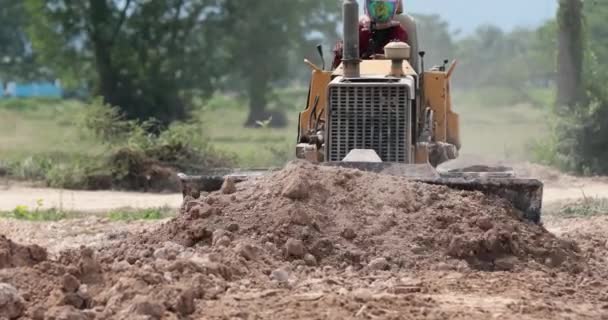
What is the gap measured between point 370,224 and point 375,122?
2530mm

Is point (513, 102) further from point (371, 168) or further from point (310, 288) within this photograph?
point (310, 288)

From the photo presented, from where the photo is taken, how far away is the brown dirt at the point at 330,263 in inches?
342

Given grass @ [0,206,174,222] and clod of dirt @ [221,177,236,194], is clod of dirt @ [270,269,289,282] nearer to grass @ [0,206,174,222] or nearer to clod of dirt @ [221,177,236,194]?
clod of dirt @ [221,177,236,194]

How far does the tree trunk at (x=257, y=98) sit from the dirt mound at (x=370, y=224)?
26.8 metres

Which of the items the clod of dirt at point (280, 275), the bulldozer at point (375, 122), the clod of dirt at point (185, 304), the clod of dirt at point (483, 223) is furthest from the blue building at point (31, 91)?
the clod of dirt at point (185, 304)

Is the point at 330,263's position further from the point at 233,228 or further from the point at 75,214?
the point at 75,214

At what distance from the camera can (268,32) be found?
35344 mm

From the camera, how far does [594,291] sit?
9.88 meters

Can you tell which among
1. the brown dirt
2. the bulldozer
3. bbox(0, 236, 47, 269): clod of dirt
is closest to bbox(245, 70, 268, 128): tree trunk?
the bulldozer

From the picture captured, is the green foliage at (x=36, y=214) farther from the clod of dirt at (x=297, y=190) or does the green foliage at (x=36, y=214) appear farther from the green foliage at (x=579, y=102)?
the green foliage at (x=579, y=102)

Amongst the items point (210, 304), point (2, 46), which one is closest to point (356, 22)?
point (210, 304)

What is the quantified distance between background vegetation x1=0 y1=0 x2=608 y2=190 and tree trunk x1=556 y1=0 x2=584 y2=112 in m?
0.03

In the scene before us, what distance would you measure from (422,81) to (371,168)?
255 centimetres

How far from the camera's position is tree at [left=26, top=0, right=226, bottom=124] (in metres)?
31.2
